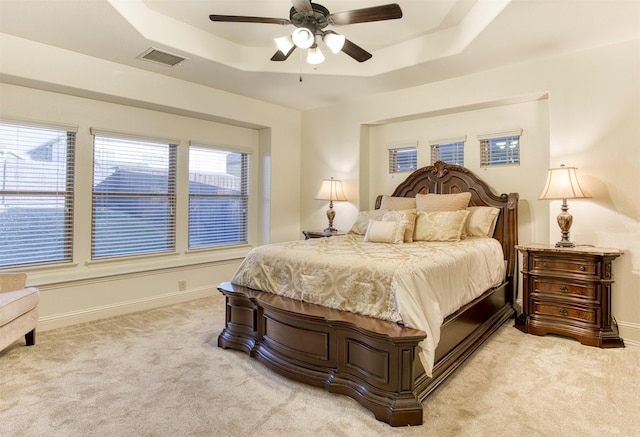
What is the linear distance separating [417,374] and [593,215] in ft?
8.02

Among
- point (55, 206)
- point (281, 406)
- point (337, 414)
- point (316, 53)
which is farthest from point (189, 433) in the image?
point (55, 206)

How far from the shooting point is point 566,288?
3.17 meters

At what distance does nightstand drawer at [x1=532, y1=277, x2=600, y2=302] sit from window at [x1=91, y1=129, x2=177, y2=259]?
4071 millimetres

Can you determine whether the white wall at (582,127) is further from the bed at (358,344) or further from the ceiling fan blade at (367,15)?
the ceiling fan blade at (367,15)

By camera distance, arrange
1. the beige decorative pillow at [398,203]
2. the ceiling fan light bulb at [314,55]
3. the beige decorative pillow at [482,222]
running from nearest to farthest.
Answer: the ceiling fan light bulb at [314,55], the beige decorative pillow at [482,222], the beige decorative pillow at [398,203]

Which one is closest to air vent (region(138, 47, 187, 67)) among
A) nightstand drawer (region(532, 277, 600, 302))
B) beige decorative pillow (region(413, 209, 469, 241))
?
beige decorative pillow (region(413, 209, 469, 241))

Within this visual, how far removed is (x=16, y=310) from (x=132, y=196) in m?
1.75

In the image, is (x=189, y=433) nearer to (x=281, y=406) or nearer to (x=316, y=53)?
(x=281, y=406)

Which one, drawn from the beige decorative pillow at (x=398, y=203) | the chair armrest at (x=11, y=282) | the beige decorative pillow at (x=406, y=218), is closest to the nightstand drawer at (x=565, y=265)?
the beige decorative pillow at (x=406, y=218)

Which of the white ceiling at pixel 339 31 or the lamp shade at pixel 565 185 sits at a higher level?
the white ceiling at pixel 339 31

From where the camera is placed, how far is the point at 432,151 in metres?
4.57

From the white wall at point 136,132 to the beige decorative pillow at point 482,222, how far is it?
2.67m

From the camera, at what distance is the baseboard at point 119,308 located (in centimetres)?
347

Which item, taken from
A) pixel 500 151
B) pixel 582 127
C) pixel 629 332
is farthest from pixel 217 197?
pixel 629 332
